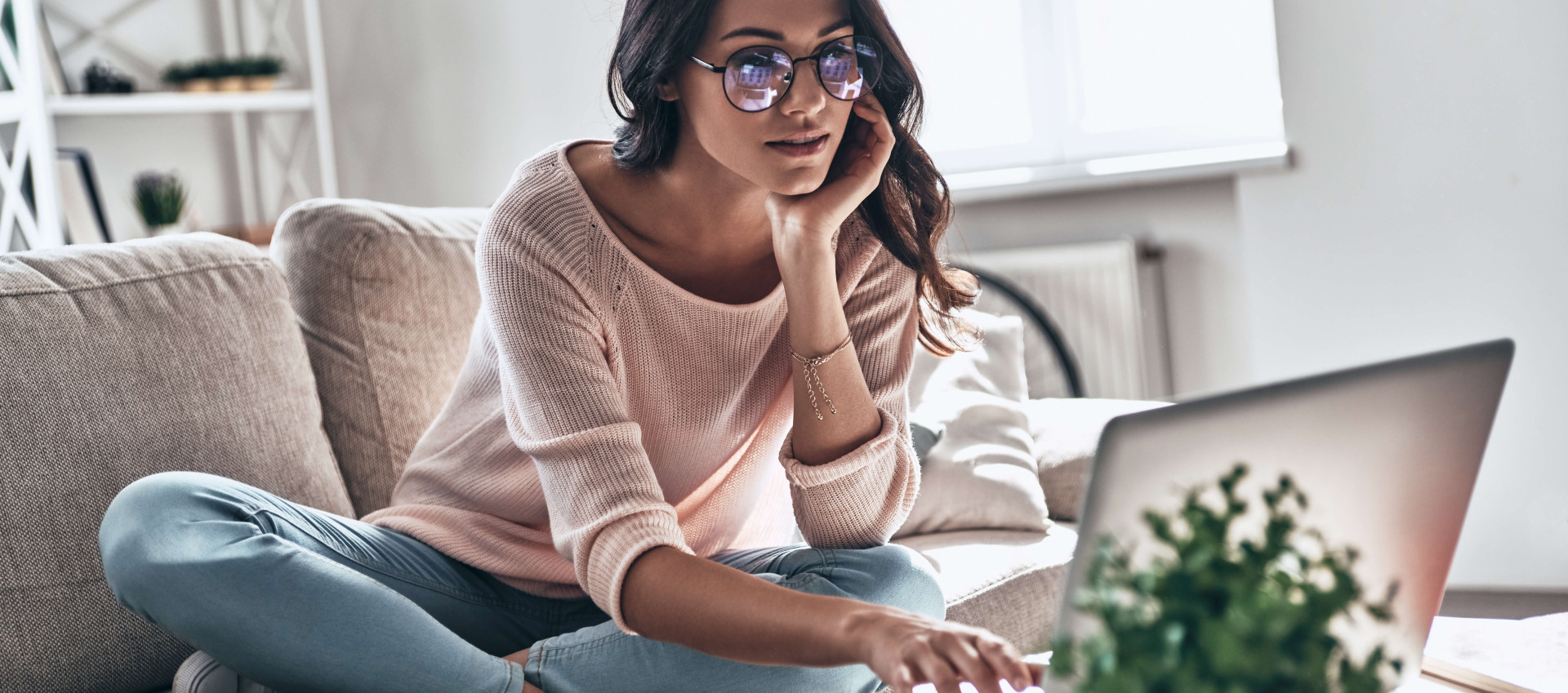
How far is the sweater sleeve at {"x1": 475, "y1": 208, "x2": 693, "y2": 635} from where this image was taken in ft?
3.60

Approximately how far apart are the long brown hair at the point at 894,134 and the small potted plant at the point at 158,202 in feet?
8.21

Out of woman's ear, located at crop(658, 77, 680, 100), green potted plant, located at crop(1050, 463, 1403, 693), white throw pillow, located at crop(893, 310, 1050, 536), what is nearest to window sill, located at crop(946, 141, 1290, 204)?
white throw pillow, located at crop(893, 310, 1050, 536)

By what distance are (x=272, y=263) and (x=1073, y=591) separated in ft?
4.29

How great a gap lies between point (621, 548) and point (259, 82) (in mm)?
3006

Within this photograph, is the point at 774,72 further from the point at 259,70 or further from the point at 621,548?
the point at 259,70

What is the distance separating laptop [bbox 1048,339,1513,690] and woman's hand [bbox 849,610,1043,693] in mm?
114

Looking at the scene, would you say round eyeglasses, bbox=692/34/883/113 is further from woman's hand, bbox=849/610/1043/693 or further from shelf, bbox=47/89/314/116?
shelf, bbox=47/89/314/116

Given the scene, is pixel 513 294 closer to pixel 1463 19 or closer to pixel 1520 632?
pixel 1520 632

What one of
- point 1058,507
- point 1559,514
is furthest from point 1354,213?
point 1058,507

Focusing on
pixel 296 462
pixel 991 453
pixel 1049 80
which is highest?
pixel 1049 80

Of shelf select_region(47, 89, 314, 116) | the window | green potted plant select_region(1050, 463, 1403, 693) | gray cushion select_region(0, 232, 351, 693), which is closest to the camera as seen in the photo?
green potted plant select_region(1050, 463, 1403, 693)

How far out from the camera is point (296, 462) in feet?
4.94

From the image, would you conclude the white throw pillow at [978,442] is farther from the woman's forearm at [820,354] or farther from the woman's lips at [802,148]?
the woman's lips at [802,148]

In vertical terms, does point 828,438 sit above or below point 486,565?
above
